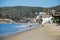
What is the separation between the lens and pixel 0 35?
2508 millimetres

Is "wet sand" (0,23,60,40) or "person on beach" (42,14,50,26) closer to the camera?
"wet sand" (0,23,60,40)

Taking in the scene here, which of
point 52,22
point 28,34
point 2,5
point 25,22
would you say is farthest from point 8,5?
point 52,22

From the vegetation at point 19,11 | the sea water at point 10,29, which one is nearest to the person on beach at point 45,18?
the vegetation at point 19,11

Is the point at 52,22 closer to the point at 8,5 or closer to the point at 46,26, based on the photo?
the point at 46,26

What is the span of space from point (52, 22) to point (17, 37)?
0.59 meters

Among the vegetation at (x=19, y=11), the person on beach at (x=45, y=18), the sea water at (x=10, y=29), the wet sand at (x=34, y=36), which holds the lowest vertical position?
the wet sand at (x=34, y=36)

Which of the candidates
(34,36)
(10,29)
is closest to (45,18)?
(34,36)

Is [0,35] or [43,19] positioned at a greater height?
[43,19]

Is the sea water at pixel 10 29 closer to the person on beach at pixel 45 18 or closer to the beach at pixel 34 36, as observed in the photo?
the beach at pixel 34 36

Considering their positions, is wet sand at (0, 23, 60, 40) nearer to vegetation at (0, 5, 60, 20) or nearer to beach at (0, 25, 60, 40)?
beach at (0, 25, 60, 40)

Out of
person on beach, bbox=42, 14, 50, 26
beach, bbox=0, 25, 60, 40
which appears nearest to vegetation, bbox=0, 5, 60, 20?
person on beach, bbox=42, 14, 50, 26

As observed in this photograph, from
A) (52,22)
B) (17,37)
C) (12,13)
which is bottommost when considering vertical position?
(17,37)

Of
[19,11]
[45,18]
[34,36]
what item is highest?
[19,11]

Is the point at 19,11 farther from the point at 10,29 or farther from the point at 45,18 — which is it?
the point at 45,18
